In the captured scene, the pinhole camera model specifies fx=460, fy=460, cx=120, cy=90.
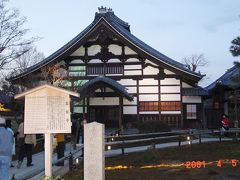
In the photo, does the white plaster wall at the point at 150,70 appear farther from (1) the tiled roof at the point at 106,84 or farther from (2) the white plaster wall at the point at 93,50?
(2) the white plaster wall at the point at 93,50

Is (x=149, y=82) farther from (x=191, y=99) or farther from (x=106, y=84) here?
(x=106, y=84)

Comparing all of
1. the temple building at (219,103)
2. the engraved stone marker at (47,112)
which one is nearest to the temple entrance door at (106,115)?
the temple building at (219,103)

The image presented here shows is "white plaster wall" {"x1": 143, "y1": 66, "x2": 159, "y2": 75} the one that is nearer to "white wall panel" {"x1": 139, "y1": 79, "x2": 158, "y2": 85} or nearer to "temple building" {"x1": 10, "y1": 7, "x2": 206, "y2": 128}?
"temple building" {"x1": 10, "y1": 7, "x2": 206, "y2": 128}

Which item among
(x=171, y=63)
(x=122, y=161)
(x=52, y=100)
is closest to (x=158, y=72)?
(x=171, y=63)

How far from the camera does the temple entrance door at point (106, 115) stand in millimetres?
34938

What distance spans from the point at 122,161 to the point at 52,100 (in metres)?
8.04

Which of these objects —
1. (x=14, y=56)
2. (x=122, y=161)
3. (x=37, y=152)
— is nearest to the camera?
(x=122, y=161)

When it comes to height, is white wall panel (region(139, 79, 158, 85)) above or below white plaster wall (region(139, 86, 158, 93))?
above

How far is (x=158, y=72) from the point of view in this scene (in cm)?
3453

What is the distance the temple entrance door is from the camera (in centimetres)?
3494

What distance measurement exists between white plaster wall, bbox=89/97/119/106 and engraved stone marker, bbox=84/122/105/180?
25.0m

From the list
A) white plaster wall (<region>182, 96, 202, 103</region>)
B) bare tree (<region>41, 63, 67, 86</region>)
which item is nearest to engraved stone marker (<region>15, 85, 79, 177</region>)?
bare tree (<region>41, 63, 67, 86</region>)

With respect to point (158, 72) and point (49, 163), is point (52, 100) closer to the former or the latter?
point (49, 163)

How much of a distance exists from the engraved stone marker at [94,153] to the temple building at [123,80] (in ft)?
78.7
